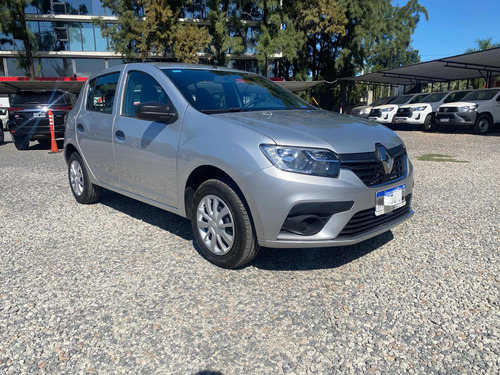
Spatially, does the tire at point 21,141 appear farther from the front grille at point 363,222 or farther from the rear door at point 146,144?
the front grille at point 363,222

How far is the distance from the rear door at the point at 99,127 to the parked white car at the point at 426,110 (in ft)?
50.5

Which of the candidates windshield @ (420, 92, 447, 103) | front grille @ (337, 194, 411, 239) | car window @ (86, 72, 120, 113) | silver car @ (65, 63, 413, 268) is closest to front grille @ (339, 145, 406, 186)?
silver car @ (65, 63, 413, 268)

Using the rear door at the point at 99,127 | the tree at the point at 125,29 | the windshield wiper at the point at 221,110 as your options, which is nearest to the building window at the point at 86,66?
the tree at the point at 125,29

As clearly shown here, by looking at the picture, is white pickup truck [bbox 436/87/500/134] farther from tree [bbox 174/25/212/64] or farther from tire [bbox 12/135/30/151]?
tree [bbox 174/25/212/64]

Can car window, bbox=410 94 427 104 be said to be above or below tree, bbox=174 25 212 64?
below

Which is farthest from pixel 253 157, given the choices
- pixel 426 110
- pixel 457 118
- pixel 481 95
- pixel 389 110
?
pixel 389 110

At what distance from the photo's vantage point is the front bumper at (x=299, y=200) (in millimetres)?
2855

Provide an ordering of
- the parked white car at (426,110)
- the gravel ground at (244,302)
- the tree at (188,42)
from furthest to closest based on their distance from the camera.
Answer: the tree at (188,42) < the parked white car at (426,110) < the gravel ground at (244,302)

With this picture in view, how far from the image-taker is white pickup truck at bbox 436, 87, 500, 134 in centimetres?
1520

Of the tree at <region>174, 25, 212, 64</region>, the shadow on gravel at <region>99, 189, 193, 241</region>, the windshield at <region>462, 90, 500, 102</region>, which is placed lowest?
the shadow on gravel at <region>99, 189, 193, 241</region>

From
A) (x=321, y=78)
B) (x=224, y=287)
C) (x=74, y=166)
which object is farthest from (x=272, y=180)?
(x=321, y=78)

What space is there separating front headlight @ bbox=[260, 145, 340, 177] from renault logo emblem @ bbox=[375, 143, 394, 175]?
1.49 ft

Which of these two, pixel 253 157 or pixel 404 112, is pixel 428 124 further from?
pixel 253 157

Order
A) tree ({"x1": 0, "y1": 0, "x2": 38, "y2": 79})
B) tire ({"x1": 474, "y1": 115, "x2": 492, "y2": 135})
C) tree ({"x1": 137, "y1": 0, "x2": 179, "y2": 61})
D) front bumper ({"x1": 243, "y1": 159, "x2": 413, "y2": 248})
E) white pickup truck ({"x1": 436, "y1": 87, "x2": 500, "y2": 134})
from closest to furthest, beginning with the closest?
front bumper ({"x1": 243, "y1": 159, "x2": 413, "y2": 248})
white pickup truck ({"x1": 436, "y1": 87, "x2": 500, "y2": 134})
tire ({"x1": 474, "y1": 115, "x2": 492, "y2": 135})
tree ({"x1": 137, "y1": 0, "x2": 179, "y2": 61})
tree ({"x1": 0, "y1": 0, "x2": 38, "y2": 79})
